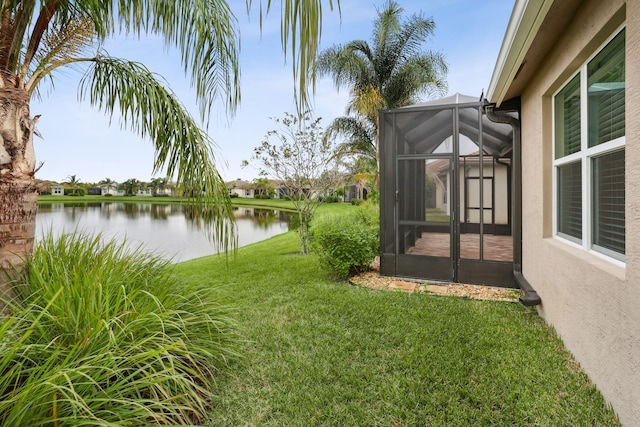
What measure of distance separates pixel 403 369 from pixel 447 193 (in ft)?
12.0

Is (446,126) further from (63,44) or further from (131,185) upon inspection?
(131,185)

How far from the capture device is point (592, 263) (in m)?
→ 2.65

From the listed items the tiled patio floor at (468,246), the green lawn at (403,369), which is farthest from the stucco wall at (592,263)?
the tiled patio floor at (468,246)

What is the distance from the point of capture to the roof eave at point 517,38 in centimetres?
266

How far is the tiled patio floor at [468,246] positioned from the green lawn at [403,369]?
1116 mm

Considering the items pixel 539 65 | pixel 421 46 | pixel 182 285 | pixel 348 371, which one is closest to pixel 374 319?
pixel 348 371

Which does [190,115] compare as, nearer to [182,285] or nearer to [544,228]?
[182,285]

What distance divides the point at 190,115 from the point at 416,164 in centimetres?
382

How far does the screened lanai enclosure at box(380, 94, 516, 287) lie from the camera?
19.0ft

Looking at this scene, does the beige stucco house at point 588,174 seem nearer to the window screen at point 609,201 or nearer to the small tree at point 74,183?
the window screen at point 609,201

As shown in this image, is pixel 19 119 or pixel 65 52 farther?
pixel 65 52

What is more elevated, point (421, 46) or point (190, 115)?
point (421, 46)

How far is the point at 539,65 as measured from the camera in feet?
13.3

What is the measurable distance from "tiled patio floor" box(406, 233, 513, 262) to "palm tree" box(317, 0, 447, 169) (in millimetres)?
11061
